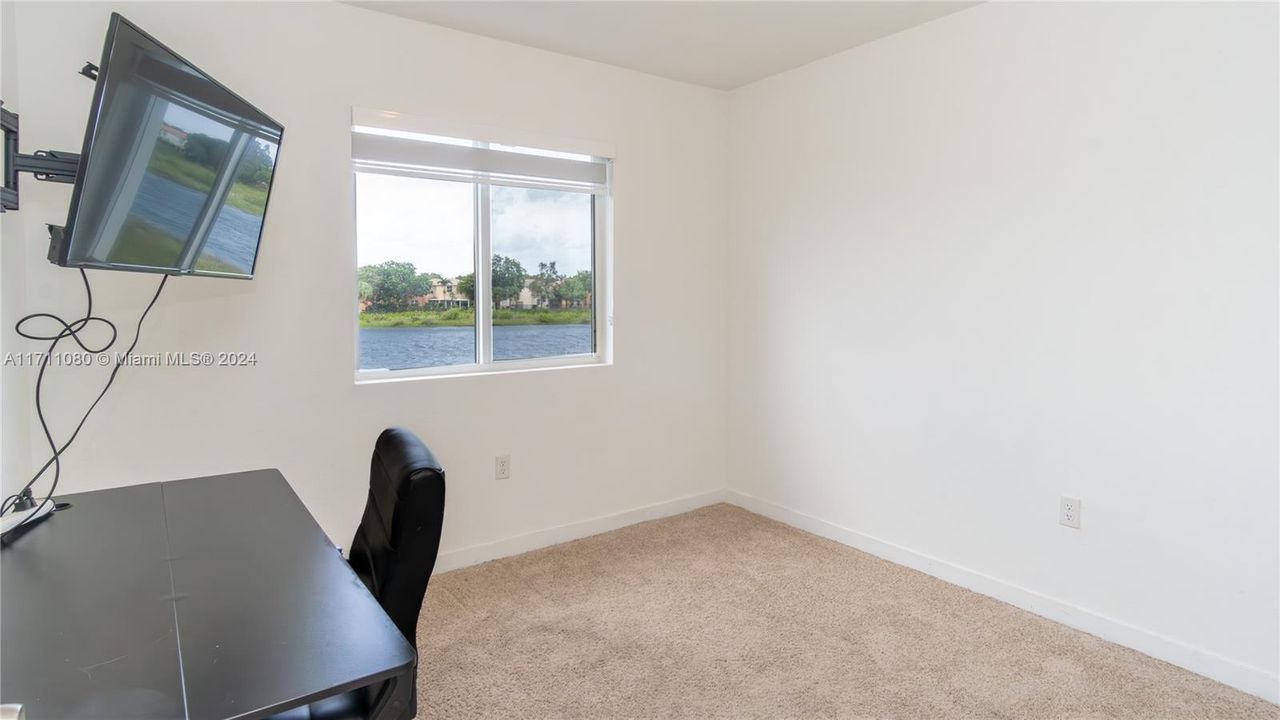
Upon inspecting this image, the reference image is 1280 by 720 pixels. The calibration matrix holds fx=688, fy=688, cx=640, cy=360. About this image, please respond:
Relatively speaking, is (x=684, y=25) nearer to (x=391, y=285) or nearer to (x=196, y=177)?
(x=391, y=285)

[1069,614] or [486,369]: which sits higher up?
[486,369]

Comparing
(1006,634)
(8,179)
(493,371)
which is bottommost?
(1006,634)

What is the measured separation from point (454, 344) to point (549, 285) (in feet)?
1.96

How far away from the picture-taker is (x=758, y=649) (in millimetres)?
2410

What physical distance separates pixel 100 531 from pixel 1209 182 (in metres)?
3.26

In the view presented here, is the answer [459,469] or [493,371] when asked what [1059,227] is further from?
[459,469]

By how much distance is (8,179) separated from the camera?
5.88ft

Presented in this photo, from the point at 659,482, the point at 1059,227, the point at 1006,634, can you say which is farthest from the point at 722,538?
the point at 1059,227

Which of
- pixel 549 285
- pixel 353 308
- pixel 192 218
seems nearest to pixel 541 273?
pixel 549 285

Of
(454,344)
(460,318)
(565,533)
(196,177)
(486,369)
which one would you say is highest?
(196,177)

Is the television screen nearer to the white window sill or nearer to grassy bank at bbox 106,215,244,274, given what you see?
grassy bank at bbox 106,215,244,274

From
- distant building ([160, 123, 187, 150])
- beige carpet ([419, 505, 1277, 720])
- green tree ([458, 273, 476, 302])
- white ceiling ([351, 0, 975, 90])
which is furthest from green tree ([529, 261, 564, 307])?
distant building ([160, 123, 187, 150])

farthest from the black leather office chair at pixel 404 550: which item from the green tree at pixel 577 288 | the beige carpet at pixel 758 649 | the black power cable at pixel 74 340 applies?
the green tree at pixel 577 288

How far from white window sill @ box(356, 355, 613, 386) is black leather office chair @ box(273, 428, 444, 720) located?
160 cm
